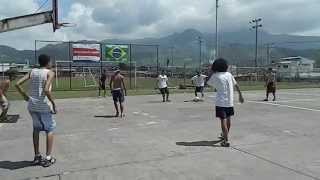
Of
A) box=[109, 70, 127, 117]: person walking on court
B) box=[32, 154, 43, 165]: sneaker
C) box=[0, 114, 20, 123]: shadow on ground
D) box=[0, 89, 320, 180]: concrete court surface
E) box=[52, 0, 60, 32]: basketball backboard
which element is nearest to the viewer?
box=[0, 89, 320, 180]: concrete court surface

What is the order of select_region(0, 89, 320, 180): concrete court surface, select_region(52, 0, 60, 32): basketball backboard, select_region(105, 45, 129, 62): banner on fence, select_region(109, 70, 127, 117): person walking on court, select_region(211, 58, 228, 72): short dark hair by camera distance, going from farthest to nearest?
select_region(105, 45, 129, 62): banner on fence, select_region(52, 0, 60, 32): basketball backboard, select_region(109, 70, 127, 117): person walking on court, select_region(211, 58, 228, 72): short dark hair, select_region(0, 89, 320, 180): concrete court surface

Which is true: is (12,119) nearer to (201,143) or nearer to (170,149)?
(201,143)

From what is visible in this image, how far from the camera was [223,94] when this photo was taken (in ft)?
33.2

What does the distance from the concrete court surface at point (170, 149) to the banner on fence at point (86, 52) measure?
2379cm

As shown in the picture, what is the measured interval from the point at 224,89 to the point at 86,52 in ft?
99.6

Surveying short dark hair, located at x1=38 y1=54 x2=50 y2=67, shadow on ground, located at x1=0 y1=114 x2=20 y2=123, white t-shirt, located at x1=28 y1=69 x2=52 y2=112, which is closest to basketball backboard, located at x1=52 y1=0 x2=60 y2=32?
shadow on ground, located at x1=0 y1=114 x2=20 y2=123

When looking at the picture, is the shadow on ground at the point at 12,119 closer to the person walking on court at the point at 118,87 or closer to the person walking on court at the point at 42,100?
the person walking on court at the point at 118,87

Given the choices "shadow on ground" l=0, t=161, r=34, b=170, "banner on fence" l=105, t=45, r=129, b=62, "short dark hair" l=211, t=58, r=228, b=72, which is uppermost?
"banner on fence" l=105, t=45, r=129, b=62

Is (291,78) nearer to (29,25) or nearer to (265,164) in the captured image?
(29,25)

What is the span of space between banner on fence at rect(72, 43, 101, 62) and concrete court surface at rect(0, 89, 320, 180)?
23.8 metres

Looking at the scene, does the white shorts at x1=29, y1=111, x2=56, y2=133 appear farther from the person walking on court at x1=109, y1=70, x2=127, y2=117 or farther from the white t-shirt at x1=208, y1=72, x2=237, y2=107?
the person walking on court at x1=109, y1=70, x2=127, y2=117

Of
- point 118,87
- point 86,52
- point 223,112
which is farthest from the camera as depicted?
point 86,52

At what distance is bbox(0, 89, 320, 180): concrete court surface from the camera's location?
7.74 m

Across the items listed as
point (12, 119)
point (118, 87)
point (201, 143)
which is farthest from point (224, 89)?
point (12, 119)
